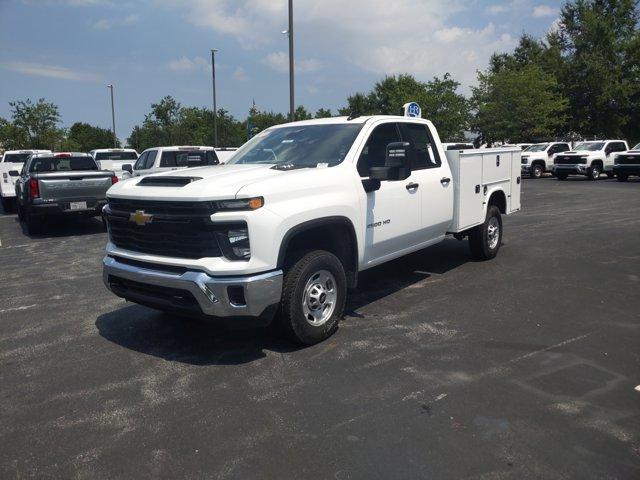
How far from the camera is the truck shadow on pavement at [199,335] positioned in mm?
4531

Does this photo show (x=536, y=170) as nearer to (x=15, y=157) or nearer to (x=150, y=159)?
(x=150, y=159)

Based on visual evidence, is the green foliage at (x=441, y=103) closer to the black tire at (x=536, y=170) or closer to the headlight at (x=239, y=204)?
the black tire at (x=536, y=170)

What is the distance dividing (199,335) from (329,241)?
1.54 metres

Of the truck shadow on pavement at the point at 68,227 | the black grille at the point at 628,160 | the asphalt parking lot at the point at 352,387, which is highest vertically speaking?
the black grille at the point at 628,160

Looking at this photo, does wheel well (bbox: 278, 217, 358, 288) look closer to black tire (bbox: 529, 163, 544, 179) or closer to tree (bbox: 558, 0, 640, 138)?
black tire (bbox: 529, 163, 544, 179)

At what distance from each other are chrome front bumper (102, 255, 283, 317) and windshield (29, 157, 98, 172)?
9896 millimetres

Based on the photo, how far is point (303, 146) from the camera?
5496mm

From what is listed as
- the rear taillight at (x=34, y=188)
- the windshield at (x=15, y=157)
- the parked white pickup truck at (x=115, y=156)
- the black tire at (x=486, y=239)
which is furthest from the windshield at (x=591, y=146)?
the windshield at (x=15, y=157)

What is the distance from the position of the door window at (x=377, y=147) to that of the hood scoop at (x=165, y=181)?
1.73m

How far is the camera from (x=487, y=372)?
13.3 ft

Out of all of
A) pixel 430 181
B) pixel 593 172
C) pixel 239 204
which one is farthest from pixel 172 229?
pixel 593 172

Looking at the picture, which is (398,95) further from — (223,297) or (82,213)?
(223,297)

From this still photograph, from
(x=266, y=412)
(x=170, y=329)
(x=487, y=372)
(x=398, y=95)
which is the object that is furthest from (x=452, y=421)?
(x=398, y=95)

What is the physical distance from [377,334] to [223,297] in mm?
1658
